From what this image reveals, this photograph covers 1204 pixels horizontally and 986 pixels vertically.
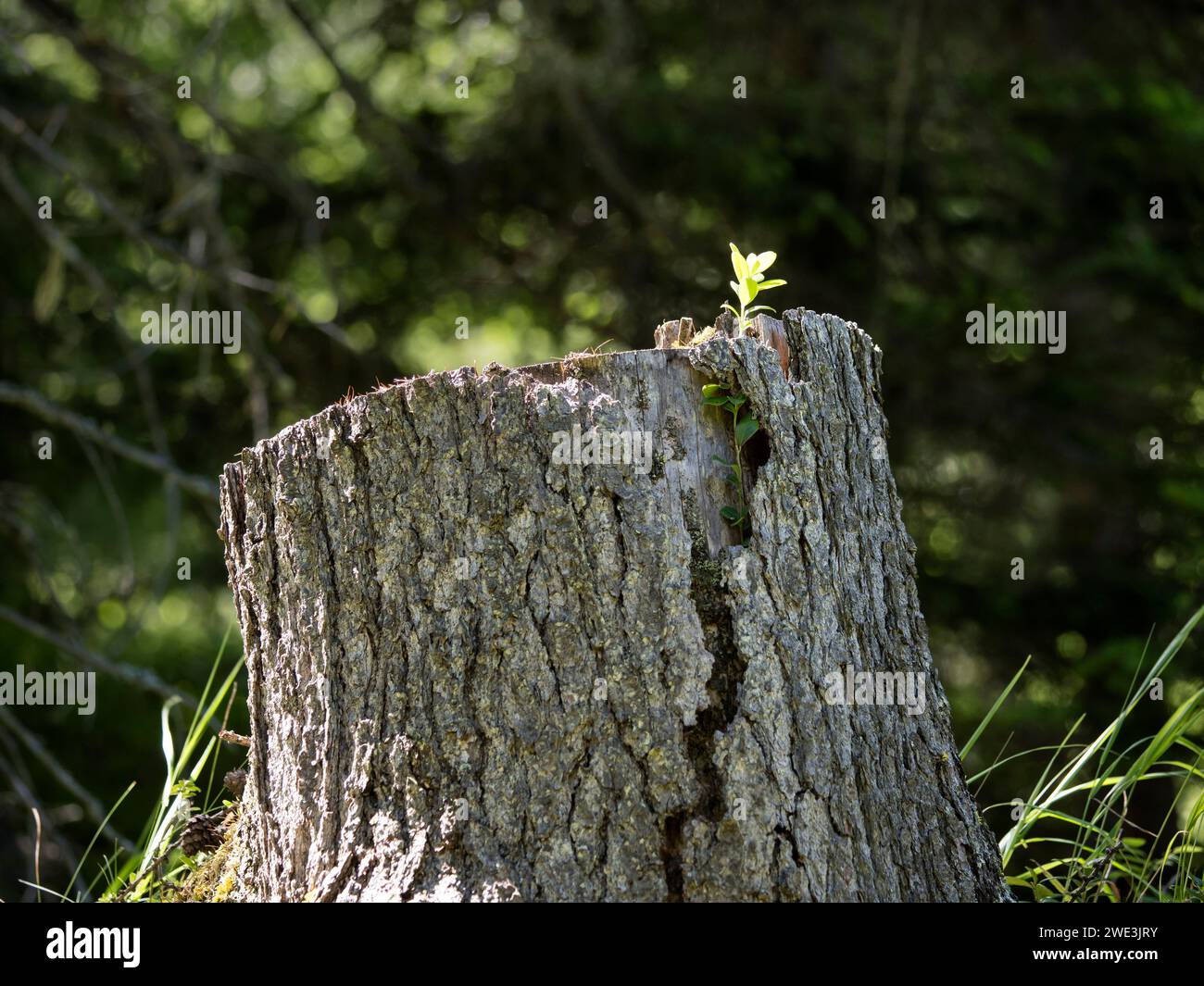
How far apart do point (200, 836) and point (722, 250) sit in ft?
14.3

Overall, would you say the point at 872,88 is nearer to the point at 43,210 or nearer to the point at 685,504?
the point at 43,210

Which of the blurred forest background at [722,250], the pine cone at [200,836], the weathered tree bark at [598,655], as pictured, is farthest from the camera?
the blurred forest background at [722,250]

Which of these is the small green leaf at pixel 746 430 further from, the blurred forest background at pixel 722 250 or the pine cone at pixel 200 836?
the blurred forest background at pixel 722 250

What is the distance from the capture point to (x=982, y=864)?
2.12 metres

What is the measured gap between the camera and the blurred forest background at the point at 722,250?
20.1ft

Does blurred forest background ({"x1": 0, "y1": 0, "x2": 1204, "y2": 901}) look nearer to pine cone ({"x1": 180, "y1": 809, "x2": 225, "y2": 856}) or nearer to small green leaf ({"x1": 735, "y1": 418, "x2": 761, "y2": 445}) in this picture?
pine cone ({"x1": 180, "y1": 809, "x2": 225, "y2": 856})

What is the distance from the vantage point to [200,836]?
2627 mm

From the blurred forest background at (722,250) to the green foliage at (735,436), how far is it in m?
3.94

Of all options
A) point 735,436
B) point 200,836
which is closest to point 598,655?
point 735,436

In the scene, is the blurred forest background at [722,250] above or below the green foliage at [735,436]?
above

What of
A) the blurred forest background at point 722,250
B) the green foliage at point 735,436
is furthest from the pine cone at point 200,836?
the blurred forest background at point 722,250

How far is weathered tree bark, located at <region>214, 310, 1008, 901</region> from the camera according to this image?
1943mm

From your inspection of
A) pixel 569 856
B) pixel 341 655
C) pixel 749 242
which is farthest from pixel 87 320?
pixel 569 856

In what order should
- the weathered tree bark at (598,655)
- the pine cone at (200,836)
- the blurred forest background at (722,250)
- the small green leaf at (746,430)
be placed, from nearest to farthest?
the weathered tree bark at (598,655), the small green leaf at (746,430), the pine cone at (200,836), the blurred forest background at (722,250)
